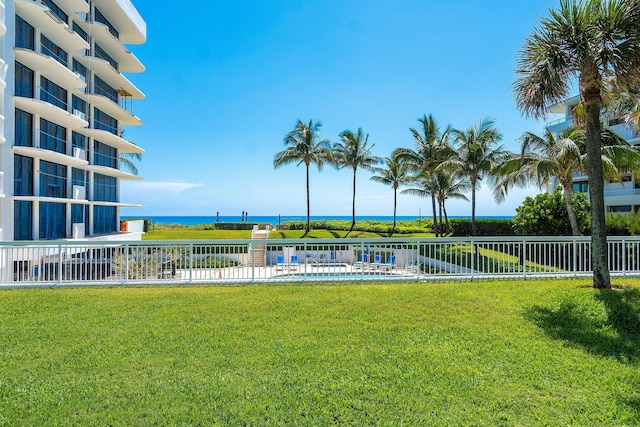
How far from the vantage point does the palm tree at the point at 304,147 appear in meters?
30.4

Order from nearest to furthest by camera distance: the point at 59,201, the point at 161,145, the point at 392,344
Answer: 1. the point at 392,344
2. the point at 59,201
3. the point at 161,145

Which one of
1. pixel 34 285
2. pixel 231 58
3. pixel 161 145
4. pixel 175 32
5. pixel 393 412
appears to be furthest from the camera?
pixel 161 145

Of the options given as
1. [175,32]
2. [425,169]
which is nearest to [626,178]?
[425,169]

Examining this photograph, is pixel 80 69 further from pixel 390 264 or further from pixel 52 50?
pixel 390 264

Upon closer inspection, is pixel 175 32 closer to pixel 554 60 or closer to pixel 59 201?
pixel 59 201

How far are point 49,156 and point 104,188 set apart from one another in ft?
26.4

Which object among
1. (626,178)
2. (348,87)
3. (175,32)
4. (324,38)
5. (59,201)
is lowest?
(59,201)

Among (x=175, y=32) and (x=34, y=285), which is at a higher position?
(x=175, y=32)

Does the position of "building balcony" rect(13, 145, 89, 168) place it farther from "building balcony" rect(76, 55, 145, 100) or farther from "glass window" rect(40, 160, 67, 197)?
"building balcony" rect(76, 55, 145, 100)

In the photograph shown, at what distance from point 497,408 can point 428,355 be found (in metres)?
1.20

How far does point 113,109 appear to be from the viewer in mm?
25109

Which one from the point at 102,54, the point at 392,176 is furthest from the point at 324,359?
the point at 392,176

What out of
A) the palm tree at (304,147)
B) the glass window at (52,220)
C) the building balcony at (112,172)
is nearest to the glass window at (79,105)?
the building balcony at (112,172)

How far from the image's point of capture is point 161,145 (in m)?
34.4
